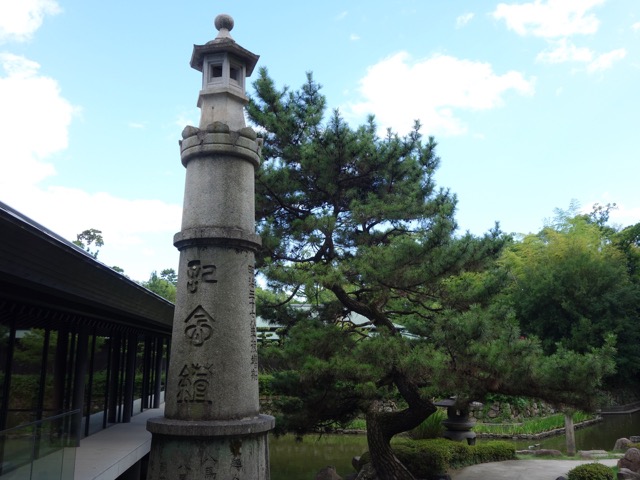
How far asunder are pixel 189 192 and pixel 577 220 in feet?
101

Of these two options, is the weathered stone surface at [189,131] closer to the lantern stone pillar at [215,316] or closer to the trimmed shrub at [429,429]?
the lantern stone pillar at [215,316]

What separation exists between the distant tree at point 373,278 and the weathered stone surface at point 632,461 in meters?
4.78

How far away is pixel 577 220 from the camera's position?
32125 millimetres

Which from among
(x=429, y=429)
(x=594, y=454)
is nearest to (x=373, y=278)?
(x=429, y=429)

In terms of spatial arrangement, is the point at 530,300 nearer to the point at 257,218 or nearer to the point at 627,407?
the point at 627,407

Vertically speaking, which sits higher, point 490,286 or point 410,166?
point 410,166

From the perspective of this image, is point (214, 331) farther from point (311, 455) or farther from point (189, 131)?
point (311, 455)

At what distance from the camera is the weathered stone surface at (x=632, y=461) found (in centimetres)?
1209

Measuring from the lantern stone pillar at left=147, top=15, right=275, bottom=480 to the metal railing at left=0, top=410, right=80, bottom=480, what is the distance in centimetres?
92

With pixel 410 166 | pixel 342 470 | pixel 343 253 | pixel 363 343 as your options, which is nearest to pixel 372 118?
pixel 410 166

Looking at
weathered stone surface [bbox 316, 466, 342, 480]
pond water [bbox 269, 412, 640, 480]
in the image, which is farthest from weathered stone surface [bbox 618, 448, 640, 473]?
weathered stone surface [bbox 316, 466, 342, 480]

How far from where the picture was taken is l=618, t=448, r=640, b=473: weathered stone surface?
39.7 ft

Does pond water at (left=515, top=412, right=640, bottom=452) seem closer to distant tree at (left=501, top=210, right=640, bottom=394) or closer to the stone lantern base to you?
distant tree at (left=501, top=210, right=640, bottom=394)

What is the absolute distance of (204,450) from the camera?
603cm
